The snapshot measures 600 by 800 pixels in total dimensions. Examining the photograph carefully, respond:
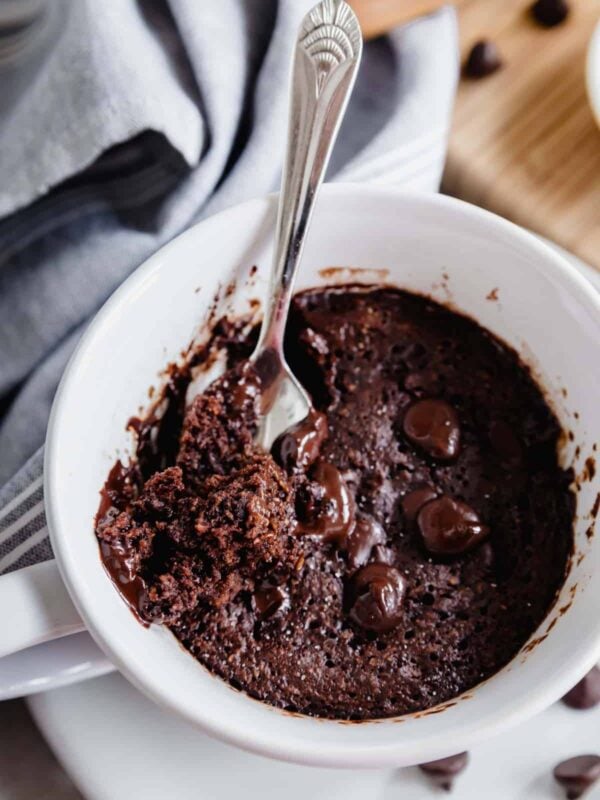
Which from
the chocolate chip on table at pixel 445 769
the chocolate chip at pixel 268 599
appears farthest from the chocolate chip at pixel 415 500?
the chocolate chip on table at pixel 445 769

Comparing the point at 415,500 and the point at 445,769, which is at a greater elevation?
the point at 415,500

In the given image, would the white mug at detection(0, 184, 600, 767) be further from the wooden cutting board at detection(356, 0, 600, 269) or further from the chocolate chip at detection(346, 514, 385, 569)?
the wooden cutting board at detection(356, 0, 600, 269)

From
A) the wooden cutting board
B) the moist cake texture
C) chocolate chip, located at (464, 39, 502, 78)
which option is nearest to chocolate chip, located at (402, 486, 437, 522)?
the moist cake texture

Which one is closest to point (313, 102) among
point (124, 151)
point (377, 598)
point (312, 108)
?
point (312, 108)

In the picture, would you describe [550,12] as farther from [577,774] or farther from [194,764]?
[194,764]

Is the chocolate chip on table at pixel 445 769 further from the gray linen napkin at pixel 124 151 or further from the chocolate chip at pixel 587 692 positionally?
the gray linen napkin at pixel 124 151

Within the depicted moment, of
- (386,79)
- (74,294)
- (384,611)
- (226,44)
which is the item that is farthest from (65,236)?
(384,611)

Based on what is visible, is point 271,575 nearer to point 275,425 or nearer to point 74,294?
point 275,425
